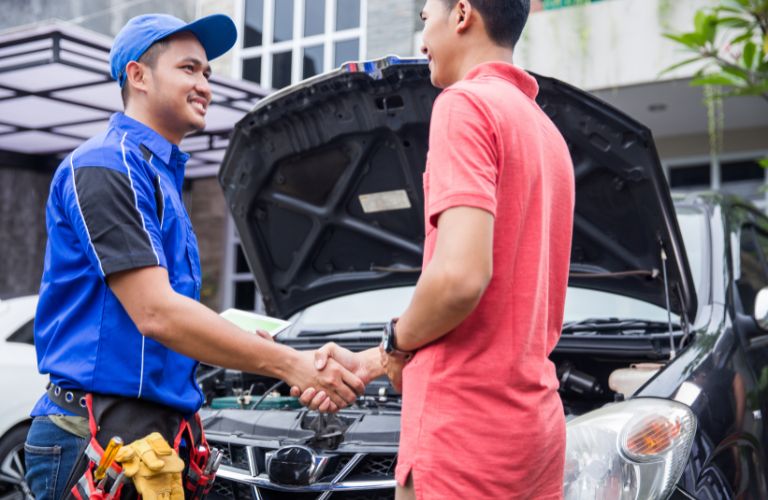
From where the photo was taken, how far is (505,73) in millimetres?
1842

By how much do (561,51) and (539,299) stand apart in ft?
27.6

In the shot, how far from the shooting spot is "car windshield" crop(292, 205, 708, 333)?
356cm

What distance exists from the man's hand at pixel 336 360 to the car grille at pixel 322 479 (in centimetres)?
31

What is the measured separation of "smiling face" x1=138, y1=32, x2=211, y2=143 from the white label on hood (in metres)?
1.39

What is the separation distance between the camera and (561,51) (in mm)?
9695

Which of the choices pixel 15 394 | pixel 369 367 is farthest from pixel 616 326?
pixel 15 394

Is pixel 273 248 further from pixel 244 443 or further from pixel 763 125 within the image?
pixel 763 125

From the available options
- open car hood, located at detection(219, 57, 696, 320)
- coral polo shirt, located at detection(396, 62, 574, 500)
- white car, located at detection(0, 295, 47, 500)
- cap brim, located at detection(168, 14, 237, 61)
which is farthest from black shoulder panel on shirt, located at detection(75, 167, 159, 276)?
white car, located at detection(0, 295, 47, 500)

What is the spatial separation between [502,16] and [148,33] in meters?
1.01

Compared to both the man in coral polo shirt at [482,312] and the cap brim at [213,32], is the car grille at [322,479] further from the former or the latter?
the cap brim at [213,32]

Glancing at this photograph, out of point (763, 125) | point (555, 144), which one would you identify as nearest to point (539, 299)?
point (555, 144)

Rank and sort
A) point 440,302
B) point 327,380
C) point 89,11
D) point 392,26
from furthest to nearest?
point 89,11
point 392,26
point 327,380
point 440,302

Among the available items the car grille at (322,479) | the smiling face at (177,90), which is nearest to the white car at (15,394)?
the car grille at (322,479)

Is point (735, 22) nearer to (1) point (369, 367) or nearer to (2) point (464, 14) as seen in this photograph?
(1) point (369, 367)
